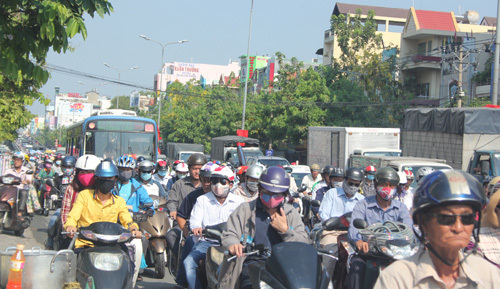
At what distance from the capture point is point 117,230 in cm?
586

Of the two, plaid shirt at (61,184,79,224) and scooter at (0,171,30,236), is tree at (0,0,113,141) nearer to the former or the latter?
plaid shirt at (61,184,79,224)

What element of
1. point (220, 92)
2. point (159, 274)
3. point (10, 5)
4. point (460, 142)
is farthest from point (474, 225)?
point (220, 92)

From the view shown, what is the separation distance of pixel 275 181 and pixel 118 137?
53.4 feet

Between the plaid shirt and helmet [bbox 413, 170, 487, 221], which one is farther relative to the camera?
the plaid shirt

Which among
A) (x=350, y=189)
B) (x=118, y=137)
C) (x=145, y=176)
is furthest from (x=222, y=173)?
(x=118, y=137)

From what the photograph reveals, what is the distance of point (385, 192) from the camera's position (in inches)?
256

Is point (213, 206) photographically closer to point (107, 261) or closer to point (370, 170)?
point (107, 261)

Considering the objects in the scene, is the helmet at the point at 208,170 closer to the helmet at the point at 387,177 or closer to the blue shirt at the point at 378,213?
the blue shirt at the point at 378,213

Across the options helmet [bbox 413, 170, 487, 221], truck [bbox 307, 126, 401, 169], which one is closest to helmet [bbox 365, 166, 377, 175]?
helmet [bbox 413, 170, 487, 221]

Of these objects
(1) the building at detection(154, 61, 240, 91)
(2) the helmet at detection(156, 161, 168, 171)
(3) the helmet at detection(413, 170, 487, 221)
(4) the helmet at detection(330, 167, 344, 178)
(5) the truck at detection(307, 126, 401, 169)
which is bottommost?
(2) the helmet at detection(156, 161, 168, 171)

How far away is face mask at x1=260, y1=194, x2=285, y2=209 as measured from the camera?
17.7 feet

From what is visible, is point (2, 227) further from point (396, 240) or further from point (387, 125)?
point (387, 125)

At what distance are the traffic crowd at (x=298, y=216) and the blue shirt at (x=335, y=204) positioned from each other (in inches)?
0.5

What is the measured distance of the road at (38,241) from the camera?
9.10 m
